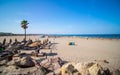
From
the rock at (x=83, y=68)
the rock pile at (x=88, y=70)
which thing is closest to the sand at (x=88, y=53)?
the rock pile at (x=88, y=70)

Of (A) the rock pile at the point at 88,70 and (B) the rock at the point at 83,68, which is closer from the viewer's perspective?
(A) the rock pile at the point at 88,70

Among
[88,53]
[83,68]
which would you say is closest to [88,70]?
[83,68]

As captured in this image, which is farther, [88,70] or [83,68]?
[83,68]

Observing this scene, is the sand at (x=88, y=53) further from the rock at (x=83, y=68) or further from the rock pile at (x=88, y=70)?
the rock at (x=83, y=68)

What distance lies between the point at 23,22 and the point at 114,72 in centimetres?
4165

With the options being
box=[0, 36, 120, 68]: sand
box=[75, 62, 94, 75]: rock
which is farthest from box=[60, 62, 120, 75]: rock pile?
box=[0, 36, 120, 68]: sand

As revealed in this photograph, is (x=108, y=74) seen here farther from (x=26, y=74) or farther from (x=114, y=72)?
(x=26, y=74)

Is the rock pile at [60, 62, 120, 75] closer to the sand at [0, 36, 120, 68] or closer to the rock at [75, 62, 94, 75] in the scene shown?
the rock at [75, 62, 94, 75]

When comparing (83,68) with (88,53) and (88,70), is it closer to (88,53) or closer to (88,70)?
(88,70)

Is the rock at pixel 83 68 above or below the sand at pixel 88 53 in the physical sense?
above

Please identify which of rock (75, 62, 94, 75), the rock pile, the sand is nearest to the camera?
the rock pile

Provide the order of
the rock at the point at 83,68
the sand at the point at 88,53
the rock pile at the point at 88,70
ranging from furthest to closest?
the sand at the point at 88,53, the rock at the point at 83,68, the rock pile at the point at 88,70

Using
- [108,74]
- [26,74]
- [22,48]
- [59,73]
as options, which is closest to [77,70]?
[59,73]

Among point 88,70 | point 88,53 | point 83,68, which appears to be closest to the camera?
point 88,70
